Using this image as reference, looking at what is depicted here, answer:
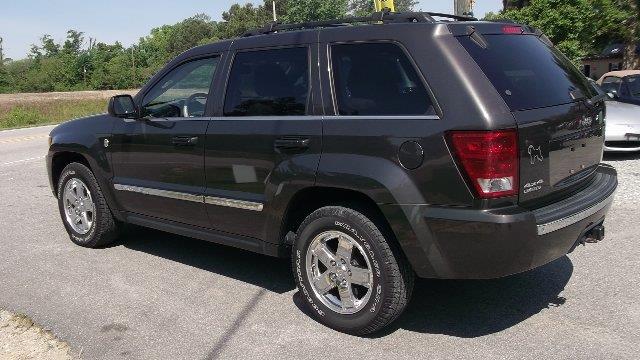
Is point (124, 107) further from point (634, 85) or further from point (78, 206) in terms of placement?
point (634, 85)

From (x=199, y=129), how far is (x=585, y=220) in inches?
107

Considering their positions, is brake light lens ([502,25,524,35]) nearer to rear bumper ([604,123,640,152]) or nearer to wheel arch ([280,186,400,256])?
wheel arch ([280,186,400,256])

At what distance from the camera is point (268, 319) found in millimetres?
4172

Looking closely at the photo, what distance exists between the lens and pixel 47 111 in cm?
4119

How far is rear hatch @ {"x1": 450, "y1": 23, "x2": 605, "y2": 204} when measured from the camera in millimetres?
3434

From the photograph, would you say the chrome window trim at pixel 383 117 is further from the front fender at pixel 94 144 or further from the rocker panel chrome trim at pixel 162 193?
the front fender at pixel 94 144

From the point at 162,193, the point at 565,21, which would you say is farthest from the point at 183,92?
the point at 565,21

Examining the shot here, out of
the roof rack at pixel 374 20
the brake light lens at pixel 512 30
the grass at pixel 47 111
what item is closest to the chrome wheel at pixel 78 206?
the roof rack at pixel 374 20

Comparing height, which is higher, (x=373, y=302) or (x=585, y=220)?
(x=585, y=220)

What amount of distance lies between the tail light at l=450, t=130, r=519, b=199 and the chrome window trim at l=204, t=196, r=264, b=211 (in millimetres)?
1519

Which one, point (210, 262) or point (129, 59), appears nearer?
point (210, 262)

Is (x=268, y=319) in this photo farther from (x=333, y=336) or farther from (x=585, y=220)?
(x=585, y=220)

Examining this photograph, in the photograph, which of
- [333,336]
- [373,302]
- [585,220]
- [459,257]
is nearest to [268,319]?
[333,336]

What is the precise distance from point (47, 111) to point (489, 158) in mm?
42610
